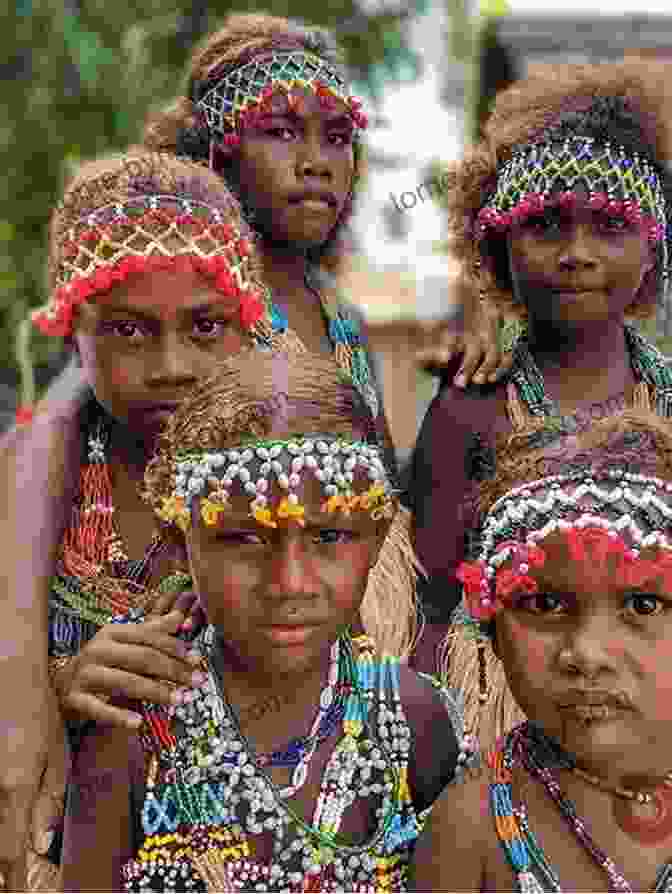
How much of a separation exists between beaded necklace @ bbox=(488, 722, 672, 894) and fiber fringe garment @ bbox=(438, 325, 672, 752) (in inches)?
5.3

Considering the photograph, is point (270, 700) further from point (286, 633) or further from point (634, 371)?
point (634, 371)

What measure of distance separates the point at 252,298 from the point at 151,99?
18.7 ft

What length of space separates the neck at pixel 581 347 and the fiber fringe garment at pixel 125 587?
39cm

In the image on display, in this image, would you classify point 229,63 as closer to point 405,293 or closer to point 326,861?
point 326,861

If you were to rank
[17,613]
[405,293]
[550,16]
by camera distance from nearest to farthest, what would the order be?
[17,613] < [550,16] < [405,293]

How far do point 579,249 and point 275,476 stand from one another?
113 centimetres

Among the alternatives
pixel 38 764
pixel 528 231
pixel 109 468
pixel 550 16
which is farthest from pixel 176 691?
pixel 550 16

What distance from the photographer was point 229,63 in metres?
3.41

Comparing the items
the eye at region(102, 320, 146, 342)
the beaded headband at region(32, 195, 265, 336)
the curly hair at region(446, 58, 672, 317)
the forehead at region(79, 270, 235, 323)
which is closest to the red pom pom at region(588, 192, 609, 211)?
the curly hair at region(446, 58, 672, 317)

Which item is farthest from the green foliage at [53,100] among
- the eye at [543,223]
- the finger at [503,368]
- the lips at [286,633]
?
the lips at [286,633]

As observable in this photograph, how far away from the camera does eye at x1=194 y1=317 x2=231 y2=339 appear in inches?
107

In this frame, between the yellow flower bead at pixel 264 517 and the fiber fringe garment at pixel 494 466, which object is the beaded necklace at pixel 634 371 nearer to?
the fiber fringe garment at pixel 494 466

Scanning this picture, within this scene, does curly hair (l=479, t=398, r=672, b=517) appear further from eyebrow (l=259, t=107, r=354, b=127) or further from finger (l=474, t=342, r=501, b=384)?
eyebrow (l=259, t=107, r=354, b=127)

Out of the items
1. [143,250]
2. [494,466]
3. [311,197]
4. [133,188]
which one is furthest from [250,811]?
[311,197]
